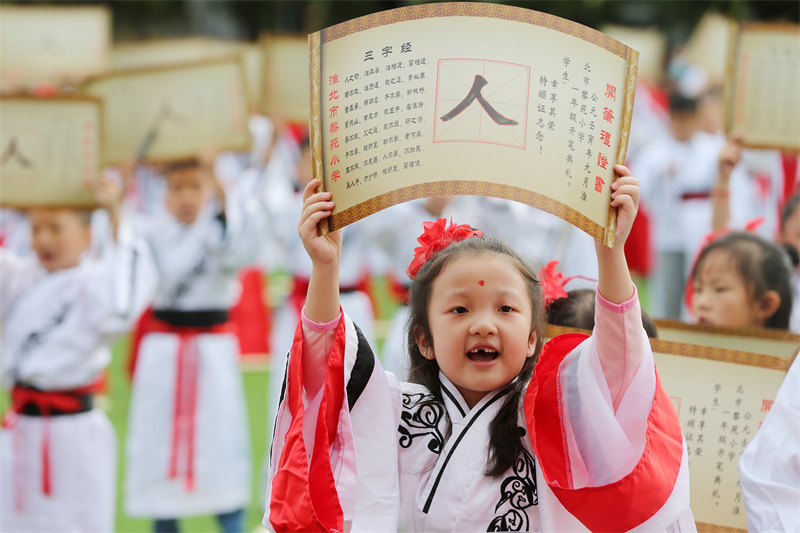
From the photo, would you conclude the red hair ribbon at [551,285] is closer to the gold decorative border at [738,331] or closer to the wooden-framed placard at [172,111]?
the gold decorative border at [738,331]

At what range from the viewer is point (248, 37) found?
1538cm

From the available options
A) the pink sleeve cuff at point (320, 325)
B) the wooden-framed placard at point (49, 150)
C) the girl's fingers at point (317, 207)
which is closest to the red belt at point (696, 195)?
the wooden-framed placard at point (49, 150)

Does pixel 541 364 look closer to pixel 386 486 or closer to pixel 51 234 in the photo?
pixel 386 486

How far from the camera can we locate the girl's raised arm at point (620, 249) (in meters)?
1.56

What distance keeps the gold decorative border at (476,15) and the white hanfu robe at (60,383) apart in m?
2.16

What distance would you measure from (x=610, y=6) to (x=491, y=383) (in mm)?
14270

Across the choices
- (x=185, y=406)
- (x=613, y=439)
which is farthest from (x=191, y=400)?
(x=613, y=439)

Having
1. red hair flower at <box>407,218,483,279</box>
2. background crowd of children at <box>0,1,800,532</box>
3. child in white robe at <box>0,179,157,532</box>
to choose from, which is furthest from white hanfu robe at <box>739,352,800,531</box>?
child in white robe at <box>0,179,157,532</box>

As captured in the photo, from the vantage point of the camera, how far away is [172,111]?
391 centimetres

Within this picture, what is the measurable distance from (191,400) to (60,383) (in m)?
0.75

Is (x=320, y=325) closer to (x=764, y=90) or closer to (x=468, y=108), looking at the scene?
(x=468, y=108)

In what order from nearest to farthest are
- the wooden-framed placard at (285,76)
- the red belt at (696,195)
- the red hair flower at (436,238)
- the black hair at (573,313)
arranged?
1. the red hair flower at (436,238)
2. the black hair at (573,313)
3. the wooden-framed placard at (285,76)
4. the red belt at (696,195)

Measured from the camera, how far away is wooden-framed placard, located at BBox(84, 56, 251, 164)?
389cm

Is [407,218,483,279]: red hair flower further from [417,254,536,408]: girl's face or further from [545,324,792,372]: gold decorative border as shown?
[545,324,792,372]: gold decorative border
